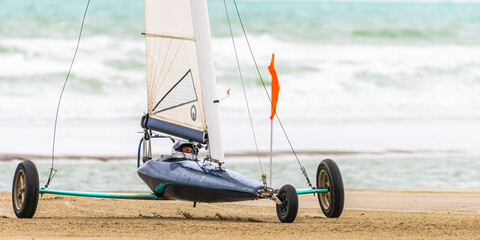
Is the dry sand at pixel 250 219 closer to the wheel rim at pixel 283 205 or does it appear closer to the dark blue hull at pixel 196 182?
the wheel rim at pixel 283 205

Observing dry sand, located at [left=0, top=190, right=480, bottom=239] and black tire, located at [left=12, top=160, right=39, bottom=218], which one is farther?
black tire, located at [left=12, top=160, right=39, bottom=218]

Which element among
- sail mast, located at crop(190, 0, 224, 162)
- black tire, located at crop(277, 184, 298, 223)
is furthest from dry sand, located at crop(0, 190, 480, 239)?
sail mast, located at crop(190, 0, 224, 162)

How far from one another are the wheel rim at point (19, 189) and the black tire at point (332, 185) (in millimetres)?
3290

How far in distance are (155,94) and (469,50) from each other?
29.0m

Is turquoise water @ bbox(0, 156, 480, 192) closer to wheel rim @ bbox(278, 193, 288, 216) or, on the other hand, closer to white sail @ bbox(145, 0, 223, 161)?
white sail @ bbox(145, 0, 223, 161)

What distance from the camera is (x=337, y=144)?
20.7 metres

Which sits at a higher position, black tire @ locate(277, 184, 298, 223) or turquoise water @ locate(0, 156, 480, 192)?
black tire @ locate(277, 184, 298, 223)

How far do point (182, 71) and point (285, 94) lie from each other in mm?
17974

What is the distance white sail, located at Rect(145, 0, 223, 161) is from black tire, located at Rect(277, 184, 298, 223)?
1.03 meters

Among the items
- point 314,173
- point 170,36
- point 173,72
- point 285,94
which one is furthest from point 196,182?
point 285,94

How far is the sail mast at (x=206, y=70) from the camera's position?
10781 mm

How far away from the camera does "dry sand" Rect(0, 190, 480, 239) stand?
30.4 ft

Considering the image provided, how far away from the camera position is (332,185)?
10406 mm

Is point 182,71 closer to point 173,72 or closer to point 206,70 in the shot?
point 173,72
